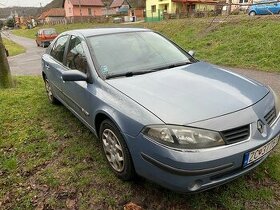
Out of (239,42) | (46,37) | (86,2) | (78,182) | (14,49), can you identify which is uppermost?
(86,2)

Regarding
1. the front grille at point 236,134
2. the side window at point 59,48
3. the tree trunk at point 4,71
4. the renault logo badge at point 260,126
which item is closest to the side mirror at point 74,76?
the side window at point 59,48

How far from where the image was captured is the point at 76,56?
12.9 feet

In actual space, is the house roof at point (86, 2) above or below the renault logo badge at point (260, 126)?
above

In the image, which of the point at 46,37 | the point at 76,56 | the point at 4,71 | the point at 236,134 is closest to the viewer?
the point at 236,134

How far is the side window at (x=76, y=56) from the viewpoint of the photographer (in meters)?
3.67

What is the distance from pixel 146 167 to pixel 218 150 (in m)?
0.67

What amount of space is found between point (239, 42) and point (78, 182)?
32.0 ft

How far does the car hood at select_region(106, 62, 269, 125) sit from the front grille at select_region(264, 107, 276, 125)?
177 mm

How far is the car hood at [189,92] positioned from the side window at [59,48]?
1799 millimetres

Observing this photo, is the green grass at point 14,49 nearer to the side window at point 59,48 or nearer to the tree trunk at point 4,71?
the tree trunk at point 4,71

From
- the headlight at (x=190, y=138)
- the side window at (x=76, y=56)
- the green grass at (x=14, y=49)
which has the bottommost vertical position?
the green grass at (x=14, y=49)

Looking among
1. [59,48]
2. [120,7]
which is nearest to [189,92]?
[59,48]

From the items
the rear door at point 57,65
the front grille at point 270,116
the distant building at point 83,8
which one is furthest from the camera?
the distant building at point 83,8

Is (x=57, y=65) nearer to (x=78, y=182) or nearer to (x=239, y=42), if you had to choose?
(x=78, y=182)
